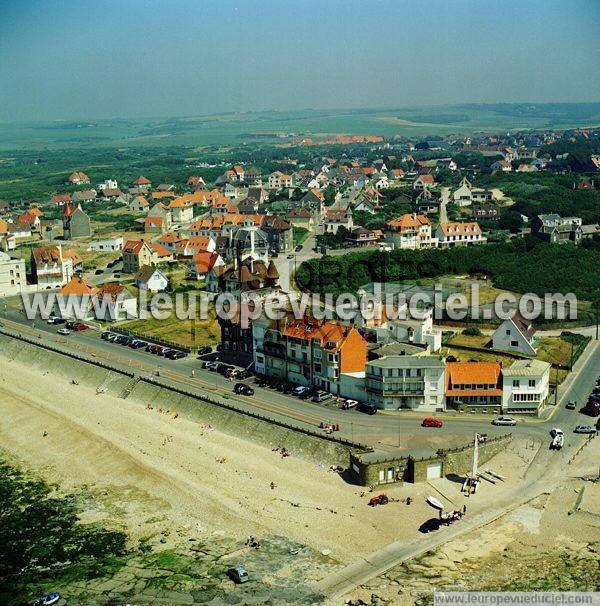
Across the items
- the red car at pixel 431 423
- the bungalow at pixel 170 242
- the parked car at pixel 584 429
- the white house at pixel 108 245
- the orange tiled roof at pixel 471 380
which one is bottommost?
the parked car at pixel 584 429

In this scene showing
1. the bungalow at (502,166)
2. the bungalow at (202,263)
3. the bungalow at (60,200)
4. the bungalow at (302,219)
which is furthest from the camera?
the bungalow at (502,166)

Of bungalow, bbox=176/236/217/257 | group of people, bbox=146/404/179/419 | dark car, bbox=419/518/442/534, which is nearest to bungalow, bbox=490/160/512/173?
bungalow, bbox=176/236/217/257

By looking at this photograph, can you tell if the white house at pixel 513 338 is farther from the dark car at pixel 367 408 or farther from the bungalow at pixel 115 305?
the bungalow at pixel 115 305

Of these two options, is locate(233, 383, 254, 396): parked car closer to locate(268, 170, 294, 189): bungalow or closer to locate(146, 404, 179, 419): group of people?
locate(146, 404, 179, 419): group of people

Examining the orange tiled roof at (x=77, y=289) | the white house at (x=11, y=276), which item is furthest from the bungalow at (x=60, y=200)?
the orange tiled roof at (x=77, y=289)

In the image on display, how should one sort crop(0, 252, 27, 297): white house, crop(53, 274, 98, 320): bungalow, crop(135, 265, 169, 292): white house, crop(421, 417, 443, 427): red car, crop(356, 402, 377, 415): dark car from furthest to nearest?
1. crop(0, 252, 27, 297): white house
2. crop(135, 265, 169, 292): white house
3. crop(53, 274, 98, 320): bungalow
4. crop(356, 402, 377, 415): dark car
5. crop(421, 417, 443, 427): red car

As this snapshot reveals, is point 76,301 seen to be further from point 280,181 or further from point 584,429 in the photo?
point 280,181

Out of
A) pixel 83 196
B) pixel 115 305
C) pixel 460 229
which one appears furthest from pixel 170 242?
pixel 83 196
